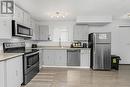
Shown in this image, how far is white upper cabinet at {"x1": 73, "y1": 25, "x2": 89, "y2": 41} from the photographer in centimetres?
647

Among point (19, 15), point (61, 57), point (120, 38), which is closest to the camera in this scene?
point (19, 15)

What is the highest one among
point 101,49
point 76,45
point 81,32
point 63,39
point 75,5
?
point 75,5

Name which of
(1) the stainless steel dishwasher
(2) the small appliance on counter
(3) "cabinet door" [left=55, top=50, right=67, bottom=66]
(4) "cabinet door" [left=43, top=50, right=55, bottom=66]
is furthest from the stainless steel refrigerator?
(4) "cabinet door" [left=43, top=50, right=55, bottom=66]

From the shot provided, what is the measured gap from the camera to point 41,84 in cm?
373

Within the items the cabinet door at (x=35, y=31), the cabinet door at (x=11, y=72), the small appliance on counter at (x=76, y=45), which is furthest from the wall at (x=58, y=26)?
the cabinet door at (x=11, y=72)

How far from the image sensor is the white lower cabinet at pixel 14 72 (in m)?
2.71

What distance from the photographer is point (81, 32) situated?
21.3 ft

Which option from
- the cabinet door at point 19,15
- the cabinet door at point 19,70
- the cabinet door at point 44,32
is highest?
the cabinet door at point 19,15

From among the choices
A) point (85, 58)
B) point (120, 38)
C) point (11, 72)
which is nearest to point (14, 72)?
point (11, 72)

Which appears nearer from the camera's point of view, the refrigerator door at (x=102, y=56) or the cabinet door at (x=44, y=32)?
the refrigerator door at (x=102, y=56)

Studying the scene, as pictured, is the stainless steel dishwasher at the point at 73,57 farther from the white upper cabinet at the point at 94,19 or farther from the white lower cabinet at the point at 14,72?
the white lower cabinet at the point at 14,72

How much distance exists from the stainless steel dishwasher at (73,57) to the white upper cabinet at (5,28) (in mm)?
3105

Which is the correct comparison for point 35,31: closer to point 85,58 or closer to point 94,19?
point 85,58

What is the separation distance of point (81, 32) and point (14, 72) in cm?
416
